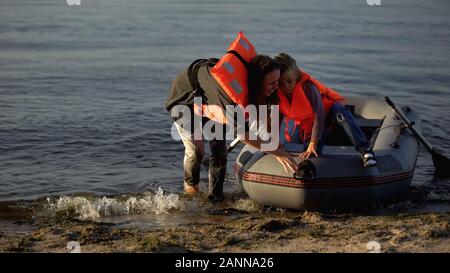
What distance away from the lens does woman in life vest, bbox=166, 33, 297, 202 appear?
18.5 feet

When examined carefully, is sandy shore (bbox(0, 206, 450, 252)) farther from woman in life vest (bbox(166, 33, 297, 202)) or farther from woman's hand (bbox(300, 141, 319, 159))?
woman in life vest (bbox(166, 33, 297, 202))

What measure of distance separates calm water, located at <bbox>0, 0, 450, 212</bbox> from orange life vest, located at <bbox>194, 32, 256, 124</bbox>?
1977 mm

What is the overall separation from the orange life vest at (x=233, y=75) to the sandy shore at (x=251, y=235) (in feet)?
3.14

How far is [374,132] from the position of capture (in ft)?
24.8

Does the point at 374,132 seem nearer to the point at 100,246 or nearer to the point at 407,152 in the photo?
the point at 407,152

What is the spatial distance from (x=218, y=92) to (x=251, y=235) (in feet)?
3.84

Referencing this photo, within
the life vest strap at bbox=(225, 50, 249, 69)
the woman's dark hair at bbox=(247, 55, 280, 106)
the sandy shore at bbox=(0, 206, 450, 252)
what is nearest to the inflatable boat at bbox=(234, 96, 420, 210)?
the sandy shore at bbox=(0, 206, 450, 252)

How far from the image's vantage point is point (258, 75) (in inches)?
226

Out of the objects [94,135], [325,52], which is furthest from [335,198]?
[325,52]

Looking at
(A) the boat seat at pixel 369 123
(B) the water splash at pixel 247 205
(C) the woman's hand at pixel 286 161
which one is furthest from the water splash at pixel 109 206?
(A) the boat seat at pixel 369 123

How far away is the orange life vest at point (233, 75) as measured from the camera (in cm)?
562
